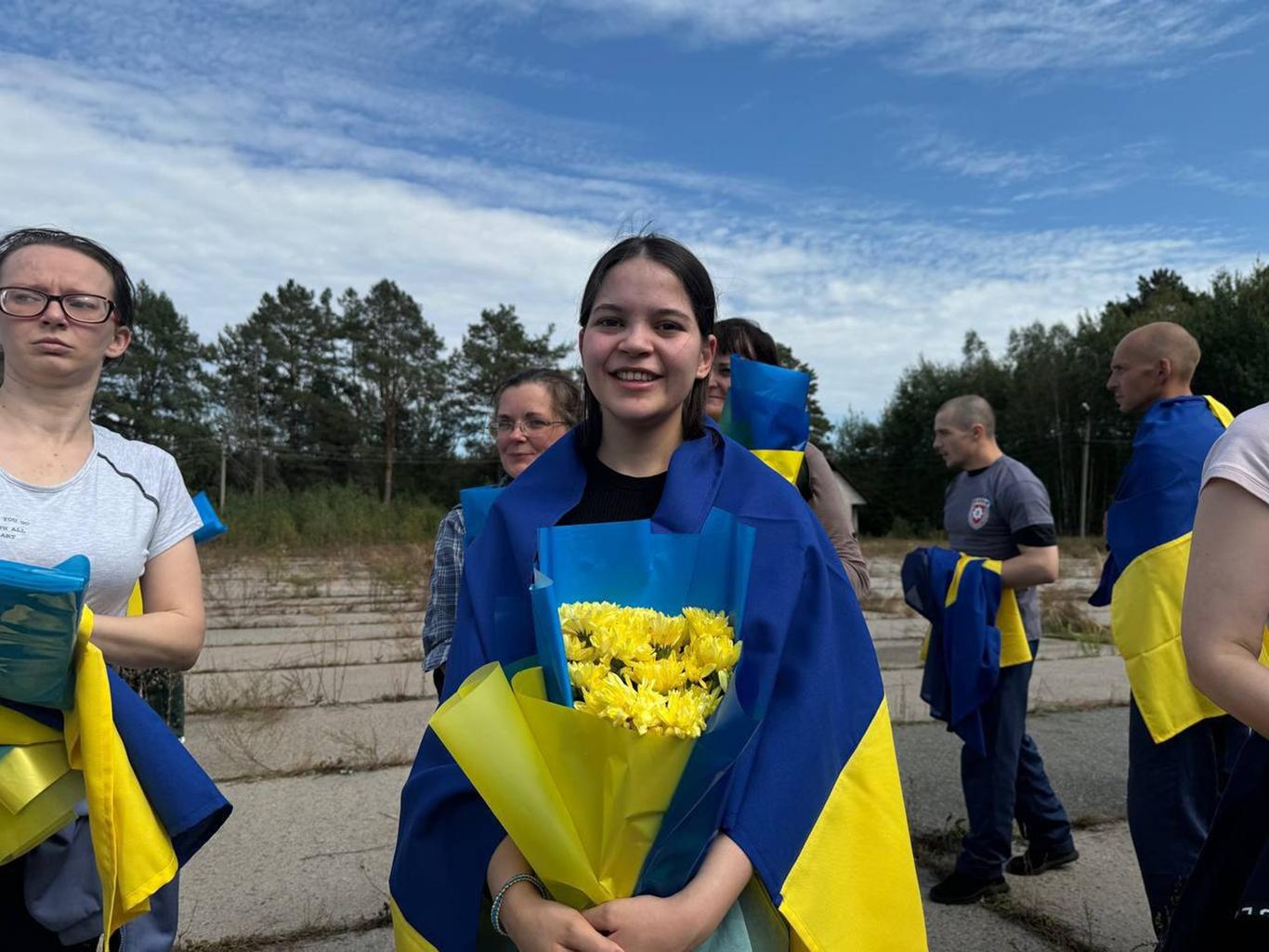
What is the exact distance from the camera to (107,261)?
2406 millimetres

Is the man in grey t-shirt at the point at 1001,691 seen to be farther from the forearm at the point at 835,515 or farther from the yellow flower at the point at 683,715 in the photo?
the yellow flower at the point at 683,715

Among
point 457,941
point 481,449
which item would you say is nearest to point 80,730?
point 457,941

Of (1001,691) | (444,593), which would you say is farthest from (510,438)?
(1001,691)

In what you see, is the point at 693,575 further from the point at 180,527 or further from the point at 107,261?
the point at 107,261

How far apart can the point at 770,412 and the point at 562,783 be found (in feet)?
6.44

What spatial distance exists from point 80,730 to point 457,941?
839mm

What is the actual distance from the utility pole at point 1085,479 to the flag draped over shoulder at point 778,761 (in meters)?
48.1

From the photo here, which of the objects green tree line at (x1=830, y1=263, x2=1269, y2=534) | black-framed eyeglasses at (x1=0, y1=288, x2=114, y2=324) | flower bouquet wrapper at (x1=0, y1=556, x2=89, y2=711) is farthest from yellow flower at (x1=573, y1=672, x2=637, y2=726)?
green tree line at (x1=830, y1=263, x2=1269, y2=534)

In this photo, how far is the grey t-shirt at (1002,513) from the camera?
14.3ft

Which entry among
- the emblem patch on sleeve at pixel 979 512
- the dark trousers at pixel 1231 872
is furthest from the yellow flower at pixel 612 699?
the emblem patch on sleeve at pixel 979 512

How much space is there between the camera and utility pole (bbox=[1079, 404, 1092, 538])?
46.2 m

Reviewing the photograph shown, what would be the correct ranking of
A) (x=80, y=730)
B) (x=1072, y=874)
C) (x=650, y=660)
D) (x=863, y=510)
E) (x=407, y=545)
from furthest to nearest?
(x=863, y=510), (x=407, y=545), (x=1072, y=874), (x=80, y=730), (x=650, y=660)

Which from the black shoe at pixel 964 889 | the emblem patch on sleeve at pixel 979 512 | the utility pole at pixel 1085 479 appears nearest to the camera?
the black shoe at pixel 964 889

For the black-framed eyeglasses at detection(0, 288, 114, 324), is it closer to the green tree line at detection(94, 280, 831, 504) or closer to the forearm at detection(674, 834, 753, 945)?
the forearm at detection(674, 834, 753, 945)
